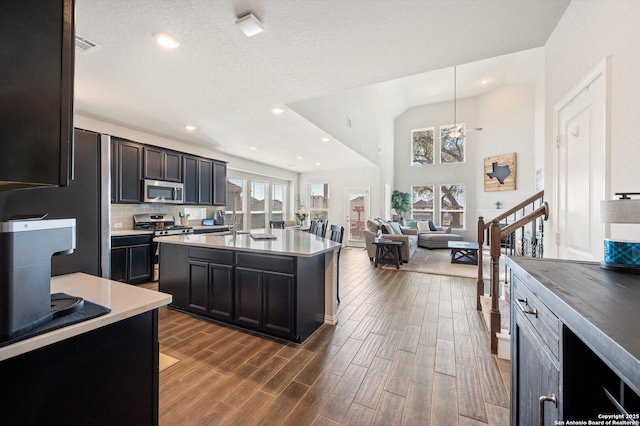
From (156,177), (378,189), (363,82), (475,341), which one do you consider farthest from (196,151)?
(475,341)

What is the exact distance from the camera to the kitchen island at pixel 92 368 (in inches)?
29.2

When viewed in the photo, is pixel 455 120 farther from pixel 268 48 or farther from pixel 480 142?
pixel 268 48

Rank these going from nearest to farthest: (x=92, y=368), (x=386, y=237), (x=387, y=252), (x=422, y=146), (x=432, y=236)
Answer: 1. (x=92, y=368)
2. (x=387, y=252)
3. (x=386, y=237)
4. (x=432, y=236)
5. (x=422, y=146)

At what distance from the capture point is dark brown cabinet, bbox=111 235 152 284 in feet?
12.5

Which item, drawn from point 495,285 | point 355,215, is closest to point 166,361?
point 495,285

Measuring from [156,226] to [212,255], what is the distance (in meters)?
2.68

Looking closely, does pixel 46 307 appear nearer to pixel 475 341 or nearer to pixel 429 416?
pixel 429 416

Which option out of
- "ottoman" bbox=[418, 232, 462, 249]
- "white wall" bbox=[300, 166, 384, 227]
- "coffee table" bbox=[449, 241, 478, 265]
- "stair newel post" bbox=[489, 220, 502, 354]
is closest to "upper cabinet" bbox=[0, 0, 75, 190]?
"stair newel post" bbox=[489, 220, 502, 354]

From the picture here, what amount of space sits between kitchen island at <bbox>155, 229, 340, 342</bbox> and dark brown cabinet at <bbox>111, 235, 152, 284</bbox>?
4.12 ft

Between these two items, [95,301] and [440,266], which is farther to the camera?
[440,266]

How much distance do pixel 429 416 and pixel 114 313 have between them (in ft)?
5.80

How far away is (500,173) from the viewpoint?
8031 mm

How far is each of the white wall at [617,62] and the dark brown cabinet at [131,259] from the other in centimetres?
524

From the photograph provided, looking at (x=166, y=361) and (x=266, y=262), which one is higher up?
(x=266, y=262)
